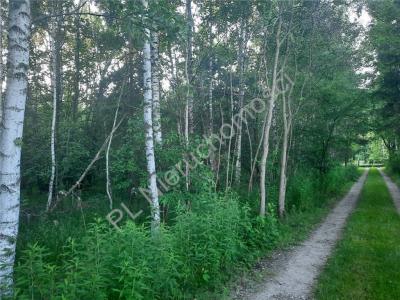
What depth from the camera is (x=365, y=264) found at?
6.16 meters

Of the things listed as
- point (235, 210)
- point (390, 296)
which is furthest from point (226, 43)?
point (390, 296)

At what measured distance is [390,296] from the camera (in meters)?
4.76

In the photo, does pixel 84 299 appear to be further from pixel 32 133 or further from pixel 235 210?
pixel 32 133

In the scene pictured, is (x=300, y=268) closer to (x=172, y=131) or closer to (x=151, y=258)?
(x=151, y=258)

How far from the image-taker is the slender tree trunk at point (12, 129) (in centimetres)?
369

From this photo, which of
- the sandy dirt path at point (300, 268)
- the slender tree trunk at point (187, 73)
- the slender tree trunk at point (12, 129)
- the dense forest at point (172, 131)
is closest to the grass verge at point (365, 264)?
the sandy dirt path at point (300, 268)

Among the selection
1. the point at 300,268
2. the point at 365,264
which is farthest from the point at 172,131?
the point at 365,264

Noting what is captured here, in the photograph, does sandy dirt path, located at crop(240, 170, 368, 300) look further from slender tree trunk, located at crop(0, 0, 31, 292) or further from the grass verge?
slender tree trunk, located at crop(0, 0, 31, 292)

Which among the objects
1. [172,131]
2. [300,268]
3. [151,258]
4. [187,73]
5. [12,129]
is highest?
[187,73]

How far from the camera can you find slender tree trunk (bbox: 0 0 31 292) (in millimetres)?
3691

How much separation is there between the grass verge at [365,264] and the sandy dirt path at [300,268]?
0.21 meters

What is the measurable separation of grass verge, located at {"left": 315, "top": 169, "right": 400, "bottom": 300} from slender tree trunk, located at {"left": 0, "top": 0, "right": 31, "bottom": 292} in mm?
4628

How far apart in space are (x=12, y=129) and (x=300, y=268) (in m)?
5.78

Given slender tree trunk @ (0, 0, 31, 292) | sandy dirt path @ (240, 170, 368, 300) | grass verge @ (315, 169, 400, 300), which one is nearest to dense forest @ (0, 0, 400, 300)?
slender tree trunk @ (0, 0, 31, 292)
